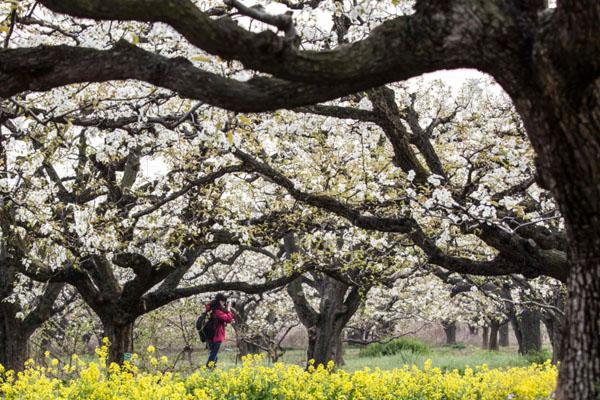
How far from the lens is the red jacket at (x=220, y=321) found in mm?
14984

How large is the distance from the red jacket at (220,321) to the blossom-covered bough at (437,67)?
36.9 feet

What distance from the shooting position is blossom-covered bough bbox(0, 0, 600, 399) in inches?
152

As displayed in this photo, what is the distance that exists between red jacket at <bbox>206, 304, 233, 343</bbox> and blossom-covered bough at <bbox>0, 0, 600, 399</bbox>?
1123cm

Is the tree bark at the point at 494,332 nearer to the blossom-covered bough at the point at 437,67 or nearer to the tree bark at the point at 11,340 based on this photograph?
the tree bark at the point at 11,340

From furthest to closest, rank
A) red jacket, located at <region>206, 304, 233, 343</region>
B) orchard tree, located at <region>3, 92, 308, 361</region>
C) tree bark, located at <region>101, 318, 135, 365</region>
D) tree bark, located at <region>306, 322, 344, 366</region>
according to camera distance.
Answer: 1. tree bark, located at <region>306, 322, 344, 366</region>
2. red jacket, located at <region>206, 304, 233, 343</region>
3. tree bark, located at <region>101, 318, 135, 365</region>
4. orchard tree, located at <region>3, 92, 308, 361</region>

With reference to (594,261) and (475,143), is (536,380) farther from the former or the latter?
(594,261)

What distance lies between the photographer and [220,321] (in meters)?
15.2

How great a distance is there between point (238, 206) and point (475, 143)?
4571 mm

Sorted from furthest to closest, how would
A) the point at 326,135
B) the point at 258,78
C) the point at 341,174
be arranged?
the point at 326,135 < the point at 341,174 < the point at 258,78

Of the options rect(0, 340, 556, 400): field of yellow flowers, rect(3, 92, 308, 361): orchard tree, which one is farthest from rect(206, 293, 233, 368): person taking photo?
rect(0, 340, 556, 400): field of yellow flowers

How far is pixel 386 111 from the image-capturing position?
7.72 metres

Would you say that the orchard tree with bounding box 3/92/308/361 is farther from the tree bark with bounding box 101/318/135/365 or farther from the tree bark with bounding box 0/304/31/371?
the tree bark with bounding box 0/304/31/371

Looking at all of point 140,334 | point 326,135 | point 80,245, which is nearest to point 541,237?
point 326,135

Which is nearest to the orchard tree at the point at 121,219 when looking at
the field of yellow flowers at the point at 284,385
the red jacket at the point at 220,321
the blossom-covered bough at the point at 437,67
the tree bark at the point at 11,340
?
the red jacket at the point at 220,321
